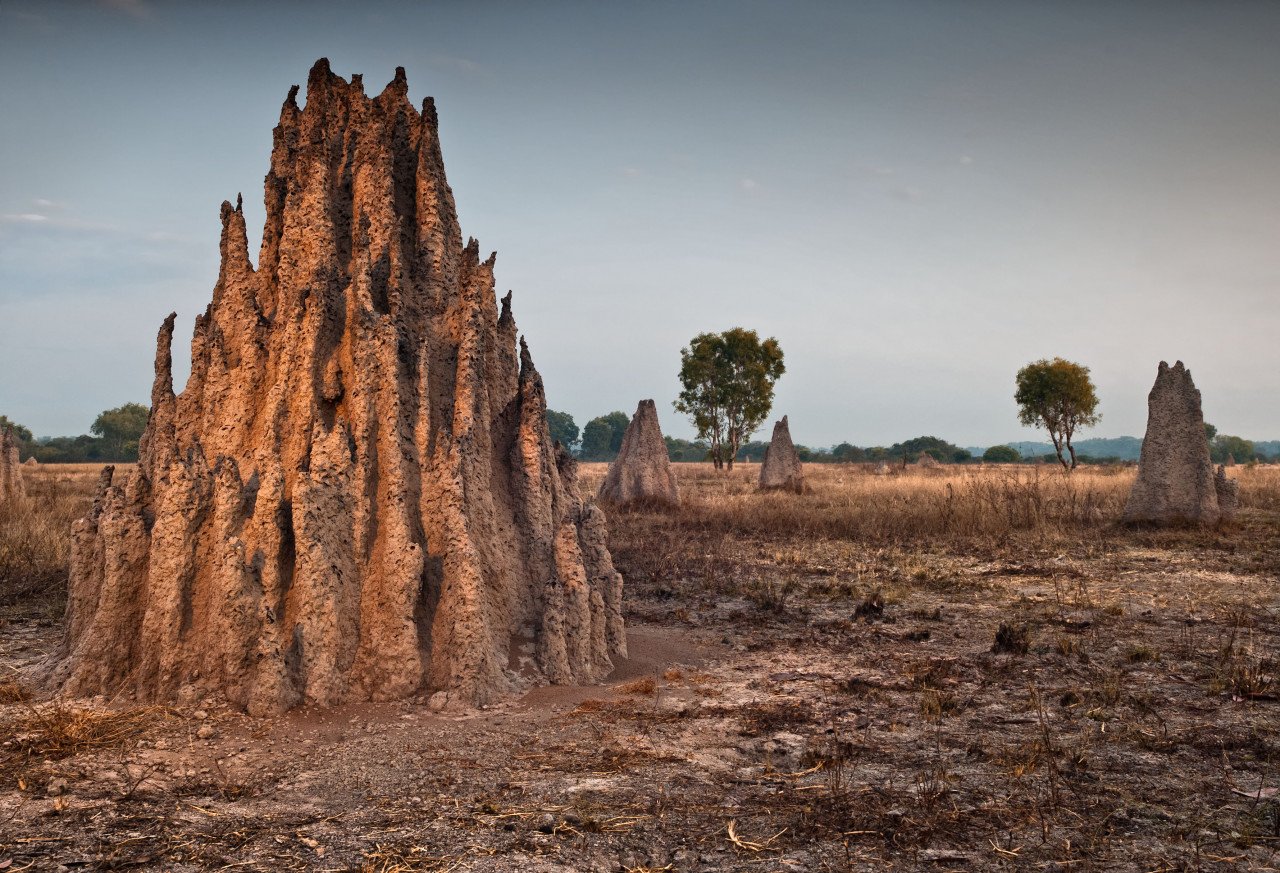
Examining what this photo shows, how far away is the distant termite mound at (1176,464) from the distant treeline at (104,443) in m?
66.8

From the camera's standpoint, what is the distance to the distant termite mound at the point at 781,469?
22031 mm

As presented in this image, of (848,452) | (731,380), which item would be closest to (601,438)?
(848,452)

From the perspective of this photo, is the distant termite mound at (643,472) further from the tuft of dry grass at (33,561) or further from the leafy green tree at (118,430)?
the leafy green tree at (118,430)

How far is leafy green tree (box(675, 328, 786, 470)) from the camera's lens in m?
41.2

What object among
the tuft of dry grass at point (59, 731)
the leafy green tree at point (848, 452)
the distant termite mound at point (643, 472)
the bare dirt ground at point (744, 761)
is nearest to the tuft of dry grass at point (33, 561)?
the bare dirt ground at point (744, 761)

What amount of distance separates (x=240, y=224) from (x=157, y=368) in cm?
112

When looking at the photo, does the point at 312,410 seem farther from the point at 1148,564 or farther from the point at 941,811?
the point at 1148,564

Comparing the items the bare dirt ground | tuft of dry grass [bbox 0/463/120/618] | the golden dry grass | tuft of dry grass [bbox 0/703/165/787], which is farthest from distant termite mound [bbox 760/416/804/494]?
tuft of dry grass [bbox 0/703/165/787]

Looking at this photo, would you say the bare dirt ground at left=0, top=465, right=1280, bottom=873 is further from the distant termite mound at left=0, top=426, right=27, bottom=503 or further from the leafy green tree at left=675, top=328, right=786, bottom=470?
the leafy green tree at left=675, top=328, right=786, bottom=470

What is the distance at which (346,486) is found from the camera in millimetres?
5035

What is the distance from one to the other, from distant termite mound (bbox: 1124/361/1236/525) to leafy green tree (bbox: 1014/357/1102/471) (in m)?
26.2

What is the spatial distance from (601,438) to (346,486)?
9388 centimetres

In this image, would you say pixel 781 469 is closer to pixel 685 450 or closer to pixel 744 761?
pixel 744 761

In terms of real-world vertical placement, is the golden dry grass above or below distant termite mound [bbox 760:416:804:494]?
below
